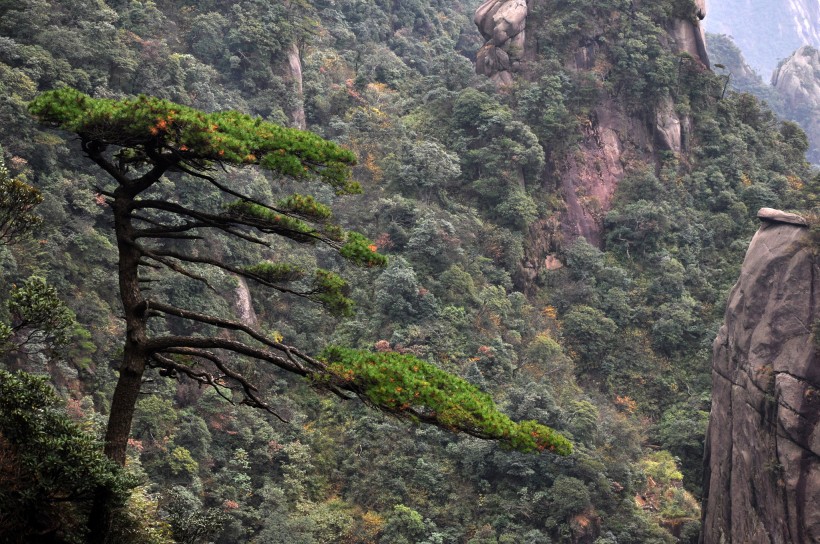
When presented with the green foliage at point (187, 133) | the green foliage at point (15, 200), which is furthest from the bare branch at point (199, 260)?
the green foliage at point (15, 200)

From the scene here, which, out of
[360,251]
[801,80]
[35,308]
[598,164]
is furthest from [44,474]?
[801,80]

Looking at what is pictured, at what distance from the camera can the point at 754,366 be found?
Answer: 20938 mm

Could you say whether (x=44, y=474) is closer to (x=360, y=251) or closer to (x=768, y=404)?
(x=360, y=251)

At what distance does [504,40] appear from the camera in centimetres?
3525

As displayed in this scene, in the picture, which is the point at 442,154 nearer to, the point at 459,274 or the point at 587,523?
the point at 459,274

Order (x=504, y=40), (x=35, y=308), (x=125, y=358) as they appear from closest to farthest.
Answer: (x=125, y=358) → (x=35, y=308) → (x=504, y=40)

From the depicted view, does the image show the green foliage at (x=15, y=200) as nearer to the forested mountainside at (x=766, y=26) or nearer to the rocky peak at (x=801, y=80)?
the rocky peak at (x=801, y=80)

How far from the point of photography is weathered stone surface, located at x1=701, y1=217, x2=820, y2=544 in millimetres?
18875

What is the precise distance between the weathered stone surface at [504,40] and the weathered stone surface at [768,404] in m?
16.1

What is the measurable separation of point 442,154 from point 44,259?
16042 millimetres

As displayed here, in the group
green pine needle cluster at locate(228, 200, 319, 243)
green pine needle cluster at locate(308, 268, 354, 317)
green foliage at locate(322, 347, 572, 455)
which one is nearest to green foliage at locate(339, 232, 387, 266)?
green pine needle cluster at locate(228, 200, 319, 243)

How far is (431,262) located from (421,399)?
21.2 meters

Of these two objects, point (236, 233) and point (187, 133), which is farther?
point (236, 233)

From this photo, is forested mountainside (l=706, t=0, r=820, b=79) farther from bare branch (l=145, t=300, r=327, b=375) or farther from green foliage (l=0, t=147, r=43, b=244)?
bare branch (l=145, t=300, r=327, b=375)
